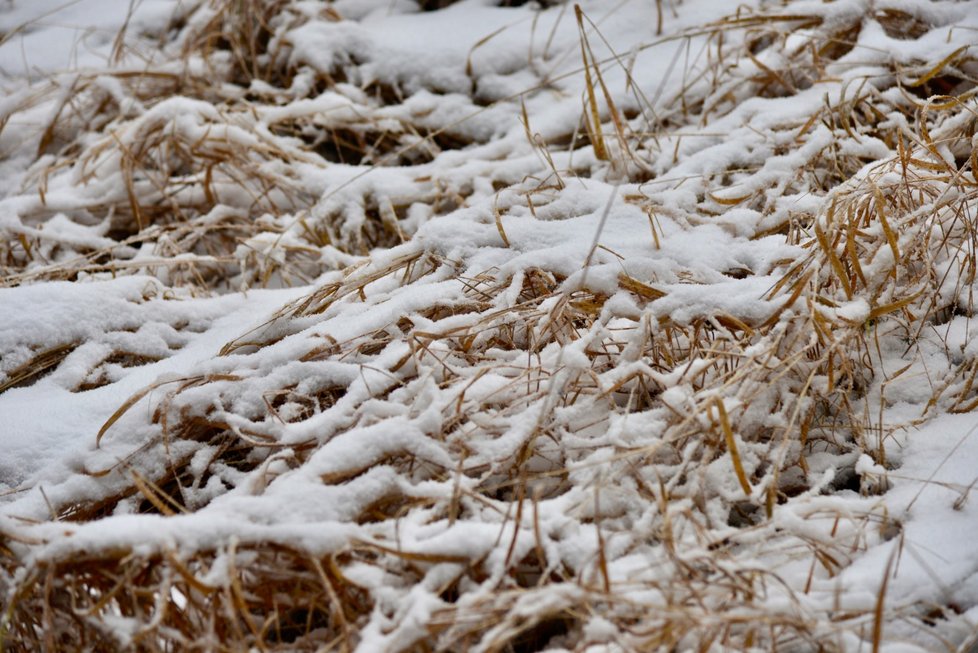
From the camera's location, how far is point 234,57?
8.89ft

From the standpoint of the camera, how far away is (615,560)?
1.01 meters

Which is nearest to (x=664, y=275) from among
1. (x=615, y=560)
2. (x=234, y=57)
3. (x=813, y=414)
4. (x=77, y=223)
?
(x=813, y=414)

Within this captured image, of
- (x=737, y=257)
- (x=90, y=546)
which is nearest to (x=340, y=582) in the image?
(x=90, y=546)

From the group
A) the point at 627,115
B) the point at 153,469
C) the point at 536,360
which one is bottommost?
the point at 153,469

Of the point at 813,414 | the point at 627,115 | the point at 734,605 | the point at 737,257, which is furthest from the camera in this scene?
the point at 627,115

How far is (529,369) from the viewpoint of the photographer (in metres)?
1.25

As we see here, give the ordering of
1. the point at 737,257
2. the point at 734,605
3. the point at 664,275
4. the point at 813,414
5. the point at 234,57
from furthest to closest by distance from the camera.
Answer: the point at 234,57 < the point at 737,257 < the point at 664,275 < the point at 813,414 < the point at 734,605

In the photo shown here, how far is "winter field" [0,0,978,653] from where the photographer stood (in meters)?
0.99

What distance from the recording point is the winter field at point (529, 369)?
0.99 meters

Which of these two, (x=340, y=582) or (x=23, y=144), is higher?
(x=23, y=144)

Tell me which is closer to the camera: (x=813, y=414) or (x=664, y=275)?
(x=813, y=414)

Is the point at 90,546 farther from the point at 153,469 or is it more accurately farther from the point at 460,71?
the point at 460,71

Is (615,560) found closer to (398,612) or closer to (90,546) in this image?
(398,612)

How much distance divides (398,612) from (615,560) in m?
0.29
